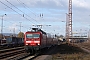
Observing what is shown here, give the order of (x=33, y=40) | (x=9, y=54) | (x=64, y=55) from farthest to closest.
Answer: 1. (x=33, y=40)
2. (x=9, y=54)
3. (x=64, y=55)

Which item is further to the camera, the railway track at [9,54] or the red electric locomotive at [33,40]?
the red electric locomotive at [33,40]

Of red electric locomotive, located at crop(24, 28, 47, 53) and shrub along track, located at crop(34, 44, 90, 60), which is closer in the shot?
shrub along track, located at crop(34, 44, 90, 60)

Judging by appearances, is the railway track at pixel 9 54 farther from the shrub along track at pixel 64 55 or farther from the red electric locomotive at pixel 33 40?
the shrub along track at pixel 64 55

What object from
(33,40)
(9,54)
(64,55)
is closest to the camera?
(64,55)

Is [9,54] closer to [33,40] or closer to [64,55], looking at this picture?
[33,40]

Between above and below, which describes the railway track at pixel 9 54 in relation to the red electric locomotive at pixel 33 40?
below

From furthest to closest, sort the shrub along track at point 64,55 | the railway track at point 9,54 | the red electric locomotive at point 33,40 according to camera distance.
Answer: the red electric locomotive at point 33,40, the railway track at point 9,54, the shrub along track at point 64,55

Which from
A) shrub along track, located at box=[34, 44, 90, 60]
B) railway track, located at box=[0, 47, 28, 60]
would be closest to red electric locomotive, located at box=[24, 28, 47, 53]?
shrub along track, located at box=[34, 44, 90, 60]

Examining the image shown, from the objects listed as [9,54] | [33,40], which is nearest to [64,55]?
[33,40]

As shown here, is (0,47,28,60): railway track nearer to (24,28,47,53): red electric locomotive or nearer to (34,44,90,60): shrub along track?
(24,28,47,53): red electric locomotive

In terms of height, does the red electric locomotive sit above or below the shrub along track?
above

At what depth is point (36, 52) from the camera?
36.4m

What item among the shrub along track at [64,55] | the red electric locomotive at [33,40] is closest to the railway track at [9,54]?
the red electric locomotive at [33,40]

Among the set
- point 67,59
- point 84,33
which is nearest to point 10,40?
point 67,59
